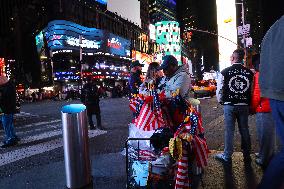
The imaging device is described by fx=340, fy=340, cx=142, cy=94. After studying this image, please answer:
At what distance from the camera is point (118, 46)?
75875mm

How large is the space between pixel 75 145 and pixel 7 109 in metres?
5.35

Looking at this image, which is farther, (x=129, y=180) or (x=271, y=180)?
(x=129, y=180)

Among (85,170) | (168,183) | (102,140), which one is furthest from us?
(102,140)

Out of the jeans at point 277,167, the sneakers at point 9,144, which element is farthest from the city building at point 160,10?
the jeans at point 277,167

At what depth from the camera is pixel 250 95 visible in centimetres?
574

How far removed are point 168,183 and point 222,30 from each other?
8115 centimetres

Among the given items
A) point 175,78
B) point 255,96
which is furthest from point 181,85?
point 255,96

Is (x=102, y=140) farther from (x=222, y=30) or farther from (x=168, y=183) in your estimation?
(x=222, y=30)

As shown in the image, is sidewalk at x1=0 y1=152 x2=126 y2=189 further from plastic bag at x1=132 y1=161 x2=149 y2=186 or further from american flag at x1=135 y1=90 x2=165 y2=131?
american flag at x1=135 y1=90 x2=165 y2=131

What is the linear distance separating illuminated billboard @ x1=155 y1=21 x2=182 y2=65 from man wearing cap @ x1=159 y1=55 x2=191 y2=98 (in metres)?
111

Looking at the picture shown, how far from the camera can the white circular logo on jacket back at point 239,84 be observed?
18.8 ft

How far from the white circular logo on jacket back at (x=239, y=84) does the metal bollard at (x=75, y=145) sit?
8.28ft

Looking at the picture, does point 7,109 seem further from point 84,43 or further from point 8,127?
point 84,43

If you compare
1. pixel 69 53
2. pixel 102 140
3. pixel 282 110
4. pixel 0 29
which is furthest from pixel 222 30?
pixel 282 110
